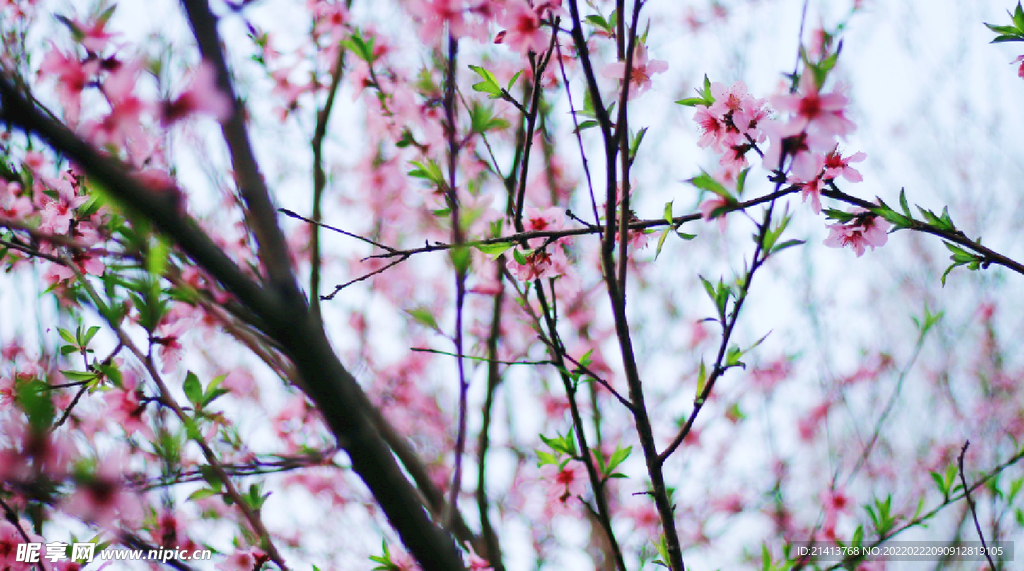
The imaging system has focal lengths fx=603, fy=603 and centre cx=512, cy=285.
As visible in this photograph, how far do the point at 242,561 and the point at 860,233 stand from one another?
6.47ft

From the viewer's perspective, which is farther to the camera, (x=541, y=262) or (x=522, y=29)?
(x=541, y=262)

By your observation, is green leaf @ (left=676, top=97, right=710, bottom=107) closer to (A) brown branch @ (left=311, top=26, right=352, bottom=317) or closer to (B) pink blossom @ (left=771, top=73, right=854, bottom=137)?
(B) pink blossom @ (left=771, top=73, right=854, bottom=137)

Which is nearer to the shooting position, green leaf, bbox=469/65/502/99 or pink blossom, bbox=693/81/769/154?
pink blossom, bbox=693/81/769/154

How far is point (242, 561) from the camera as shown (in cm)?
184

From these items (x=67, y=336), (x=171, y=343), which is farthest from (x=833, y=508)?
(x=67, y=336)

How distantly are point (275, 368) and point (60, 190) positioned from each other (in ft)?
2.59

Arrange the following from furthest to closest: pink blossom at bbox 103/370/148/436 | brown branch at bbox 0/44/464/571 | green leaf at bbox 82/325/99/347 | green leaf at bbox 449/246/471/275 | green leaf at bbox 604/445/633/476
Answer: green leaf at bbox 82/325/99/347 < pink blossom at bbox 103/370/148/436 < green leaf at bbox 604/445/633/476 < green leaf at bbox 449/246/471/275 < brown branch at bbox 0/44/464/571

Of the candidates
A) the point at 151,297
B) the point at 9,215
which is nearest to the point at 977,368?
the point at 151,297

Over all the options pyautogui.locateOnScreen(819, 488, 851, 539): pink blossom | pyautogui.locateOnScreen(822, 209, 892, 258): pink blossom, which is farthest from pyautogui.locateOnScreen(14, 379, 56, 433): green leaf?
pyautogui.locateOnScreen(819, 488, 851, 539): pink blossom

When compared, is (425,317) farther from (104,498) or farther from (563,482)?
(104,498)

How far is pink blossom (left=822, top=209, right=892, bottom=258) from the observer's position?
145cm

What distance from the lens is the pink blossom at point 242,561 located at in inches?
72.5

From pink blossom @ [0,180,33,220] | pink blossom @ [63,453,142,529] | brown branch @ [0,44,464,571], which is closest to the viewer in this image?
brown branch @ [0,44,464,571]

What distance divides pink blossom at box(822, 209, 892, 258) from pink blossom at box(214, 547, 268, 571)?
73.0 inches
